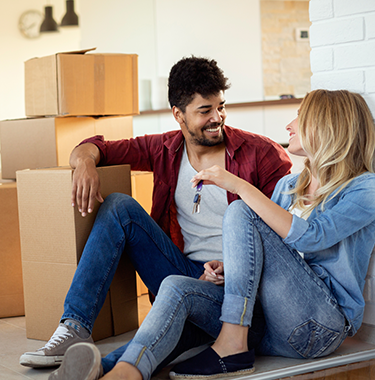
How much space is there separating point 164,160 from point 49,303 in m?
0.61

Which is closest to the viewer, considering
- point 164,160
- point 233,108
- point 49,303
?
point 49,303

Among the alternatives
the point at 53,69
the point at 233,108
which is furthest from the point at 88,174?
the point at 233,108

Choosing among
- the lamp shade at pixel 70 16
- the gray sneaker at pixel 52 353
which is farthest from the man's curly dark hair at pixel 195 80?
the lamp shade at pixel 70 16

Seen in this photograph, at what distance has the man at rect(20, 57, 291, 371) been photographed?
4.92ft

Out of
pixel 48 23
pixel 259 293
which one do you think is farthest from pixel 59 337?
pixel 48 23

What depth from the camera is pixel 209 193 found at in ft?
5.73

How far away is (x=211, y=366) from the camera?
1293 mm

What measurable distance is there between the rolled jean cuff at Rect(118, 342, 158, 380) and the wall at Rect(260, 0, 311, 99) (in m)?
3.14

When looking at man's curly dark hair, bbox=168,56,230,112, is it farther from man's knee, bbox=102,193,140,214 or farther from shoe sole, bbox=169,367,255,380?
shoe sole, bbox=169,367,255,380

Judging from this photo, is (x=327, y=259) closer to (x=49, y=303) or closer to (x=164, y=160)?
(x=164, y=160)

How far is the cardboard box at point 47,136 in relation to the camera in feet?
6.74

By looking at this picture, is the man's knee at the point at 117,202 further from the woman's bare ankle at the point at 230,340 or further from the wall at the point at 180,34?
the wall at the point at 180,34

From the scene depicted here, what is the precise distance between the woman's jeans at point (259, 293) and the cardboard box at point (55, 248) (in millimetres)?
452

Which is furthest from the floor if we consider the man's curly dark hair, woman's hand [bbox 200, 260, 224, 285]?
the man's curly dark hair
